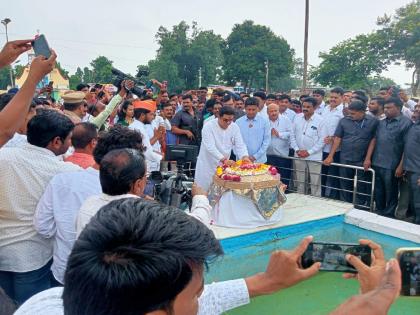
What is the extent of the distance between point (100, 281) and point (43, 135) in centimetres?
188

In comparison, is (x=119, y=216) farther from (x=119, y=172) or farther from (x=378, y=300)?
(x=119, y=172)

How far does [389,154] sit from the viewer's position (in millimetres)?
5906

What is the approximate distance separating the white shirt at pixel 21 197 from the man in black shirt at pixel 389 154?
4.83m

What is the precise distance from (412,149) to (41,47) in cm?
497

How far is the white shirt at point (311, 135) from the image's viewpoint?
6828 millimetres

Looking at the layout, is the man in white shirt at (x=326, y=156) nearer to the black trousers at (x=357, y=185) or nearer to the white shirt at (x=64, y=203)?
the black trousers at (x=357, y=185)

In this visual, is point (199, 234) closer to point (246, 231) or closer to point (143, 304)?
point (143, 304)

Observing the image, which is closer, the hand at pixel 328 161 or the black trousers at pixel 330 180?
the hand at pixel 328 161

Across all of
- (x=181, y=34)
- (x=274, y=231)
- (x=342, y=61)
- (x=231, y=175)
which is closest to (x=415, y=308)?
(x=274, y=231)

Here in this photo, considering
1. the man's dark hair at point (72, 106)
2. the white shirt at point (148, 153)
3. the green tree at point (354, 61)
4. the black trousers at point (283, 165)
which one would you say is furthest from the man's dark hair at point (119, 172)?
the green tree at point (354, 61)

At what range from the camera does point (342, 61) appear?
116 feet

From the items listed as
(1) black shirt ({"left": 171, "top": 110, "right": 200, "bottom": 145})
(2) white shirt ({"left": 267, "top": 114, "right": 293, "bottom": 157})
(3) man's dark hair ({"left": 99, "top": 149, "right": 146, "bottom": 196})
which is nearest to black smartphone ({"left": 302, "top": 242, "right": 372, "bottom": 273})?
(3) man's dark hair ({"left": 99, "top": 149, "right": 146, "bottom": 196})

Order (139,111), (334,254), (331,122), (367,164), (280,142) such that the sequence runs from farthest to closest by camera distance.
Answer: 1. (280,142)
2. (331,122)
3. (367,164)
4. (139,111)
5. (334,254)

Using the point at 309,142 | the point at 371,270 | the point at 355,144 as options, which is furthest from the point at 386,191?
the point at 371,270
